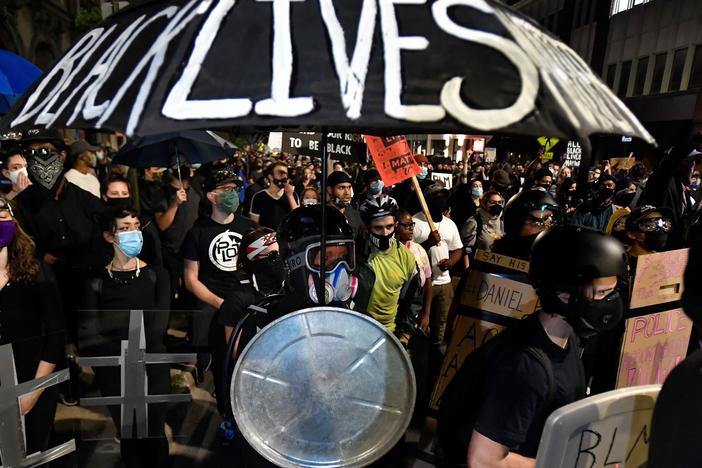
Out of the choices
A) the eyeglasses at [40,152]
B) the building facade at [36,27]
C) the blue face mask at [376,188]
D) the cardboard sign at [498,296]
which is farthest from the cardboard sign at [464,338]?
the building facade at [36,27]

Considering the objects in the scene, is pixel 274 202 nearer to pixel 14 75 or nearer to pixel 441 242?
pixel 441 242

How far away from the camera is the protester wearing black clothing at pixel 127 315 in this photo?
239 cm

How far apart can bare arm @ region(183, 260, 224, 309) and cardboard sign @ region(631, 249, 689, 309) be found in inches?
115

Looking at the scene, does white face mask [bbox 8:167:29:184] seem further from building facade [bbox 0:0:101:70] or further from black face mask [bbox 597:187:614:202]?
building facade [bbox 0:0:101:70]

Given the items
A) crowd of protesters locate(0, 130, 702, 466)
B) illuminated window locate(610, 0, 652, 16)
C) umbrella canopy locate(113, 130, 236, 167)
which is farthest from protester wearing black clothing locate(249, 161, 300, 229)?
illuminated window locate(610, 0, 652, 16)

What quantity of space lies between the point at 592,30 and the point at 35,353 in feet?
118

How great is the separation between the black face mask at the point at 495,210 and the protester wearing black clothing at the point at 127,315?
3659mm

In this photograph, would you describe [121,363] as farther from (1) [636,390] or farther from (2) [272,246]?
(1) [636,390]

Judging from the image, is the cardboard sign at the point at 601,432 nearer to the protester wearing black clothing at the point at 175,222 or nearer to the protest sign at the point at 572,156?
→ the protester wearing black clothing at the point at 175,222

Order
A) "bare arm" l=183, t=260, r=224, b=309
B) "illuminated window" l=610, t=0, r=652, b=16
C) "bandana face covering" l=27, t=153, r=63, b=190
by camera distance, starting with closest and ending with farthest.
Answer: "bare arm" l=183, t=260, r=224, b=309, "bandana face covering" l=27, t=153, r=63, b=190, "illuminated window" l=610, t=0, r=652, b=16

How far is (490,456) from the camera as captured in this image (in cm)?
157

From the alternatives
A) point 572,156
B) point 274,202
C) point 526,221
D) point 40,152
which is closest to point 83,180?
point 40,152

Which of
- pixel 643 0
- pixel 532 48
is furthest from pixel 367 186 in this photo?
pixel 643 0

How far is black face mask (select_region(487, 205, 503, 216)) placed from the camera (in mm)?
5324
